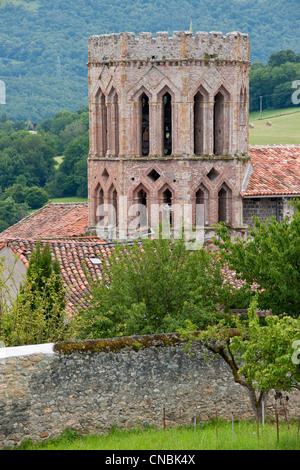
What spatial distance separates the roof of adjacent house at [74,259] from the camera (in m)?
25.3

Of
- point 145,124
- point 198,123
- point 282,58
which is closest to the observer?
point 198,123

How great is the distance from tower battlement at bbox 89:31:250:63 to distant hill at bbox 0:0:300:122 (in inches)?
3343

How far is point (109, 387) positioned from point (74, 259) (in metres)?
10.3

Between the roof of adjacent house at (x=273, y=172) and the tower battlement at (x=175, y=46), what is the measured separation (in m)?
4.46

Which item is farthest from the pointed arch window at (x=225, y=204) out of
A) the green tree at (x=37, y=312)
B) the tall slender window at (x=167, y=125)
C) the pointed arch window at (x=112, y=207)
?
the green tree at (x=37, y=312)

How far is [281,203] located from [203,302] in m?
15.5

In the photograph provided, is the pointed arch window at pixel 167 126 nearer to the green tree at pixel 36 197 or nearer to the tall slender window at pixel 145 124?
the tall slender window at pixel 145 124

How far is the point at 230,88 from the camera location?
3797 centimetres

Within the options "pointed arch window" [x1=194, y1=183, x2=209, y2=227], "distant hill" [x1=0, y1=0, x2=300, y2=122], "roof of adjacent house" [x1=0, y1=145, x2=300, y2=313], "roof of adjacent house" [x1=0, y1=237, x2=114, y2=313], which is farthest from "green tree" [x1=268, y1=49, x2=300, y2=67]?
"roof of adjacent house" [x1=0, y1=237, x2=114, y2=313]

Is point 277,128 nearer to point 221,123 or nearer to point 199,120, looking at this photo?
point 221,123

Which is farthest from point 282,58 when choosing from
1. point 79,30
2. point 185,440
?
point 185,440

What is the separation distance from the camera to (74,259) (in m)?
27.1
